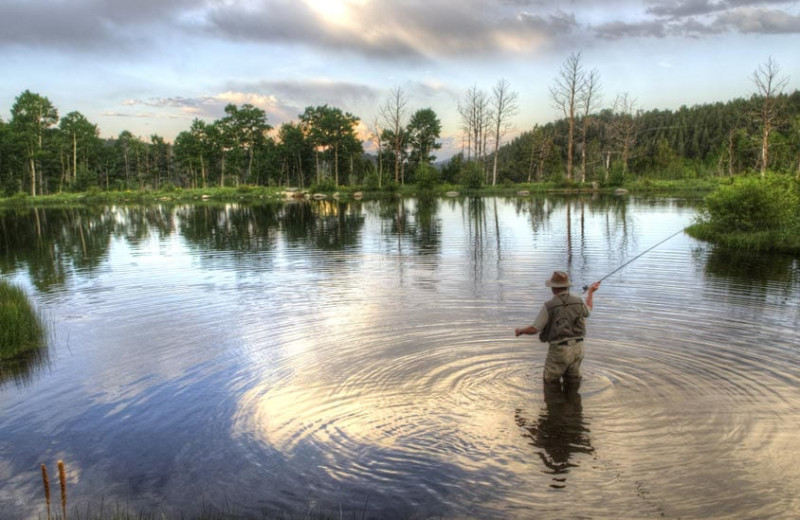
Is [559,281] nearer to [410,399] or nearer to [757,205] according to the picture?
[410,399]

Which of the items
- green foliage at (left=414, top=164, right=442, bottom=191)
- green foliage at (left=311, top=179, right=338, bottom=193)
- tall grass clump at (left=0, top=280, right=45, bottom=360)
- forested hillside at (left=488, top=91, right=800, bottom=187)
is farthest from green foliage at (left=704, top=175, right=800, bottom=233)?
green foliage at (left=311, top=179, right=338, bottom=193)

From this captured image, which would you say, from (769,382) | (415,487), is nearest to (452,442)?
A: (415,487)

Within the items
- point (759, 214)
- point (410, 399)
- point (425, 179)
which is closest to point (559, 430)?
point (410, 399)

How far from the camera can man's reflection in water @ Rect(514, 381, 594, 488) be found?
22.6ft

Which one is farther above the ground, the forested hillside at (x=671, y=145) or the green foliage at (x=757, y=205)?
→ the forested hillside at (x=671, y=145)

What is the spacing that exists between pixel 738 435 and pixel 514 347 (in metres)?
4.29

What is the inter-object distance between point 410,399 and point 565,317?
8.78 feet

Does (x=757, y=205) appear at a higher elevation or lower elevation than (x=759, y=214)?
higher

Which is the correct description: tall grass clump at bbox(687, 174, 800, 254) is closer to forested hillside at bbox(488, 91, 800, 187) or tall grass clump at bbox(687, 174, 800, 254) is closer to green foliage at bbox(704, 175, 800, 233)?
green foliage at bbox(704, 175, 800, 233)

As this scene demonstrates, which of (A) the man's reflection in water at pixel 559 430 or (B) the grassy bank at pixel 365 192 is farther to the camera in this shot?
(B) the grassy bank at pixel 365 192

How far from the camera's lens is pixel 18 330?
1186 cm

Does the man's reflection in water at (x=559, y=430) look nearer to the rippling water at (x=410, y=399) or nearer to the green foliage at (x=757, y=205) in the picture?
the rippling water at (x=410, y=399)

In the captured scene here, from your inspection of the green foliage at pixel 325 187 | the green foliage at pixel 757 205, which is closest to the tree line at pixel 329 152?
the green foliage at pixel 325 187

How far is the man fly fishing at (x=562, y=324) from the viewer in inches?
328
